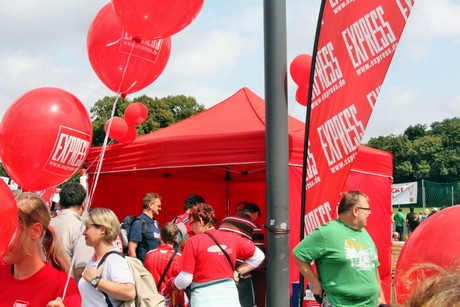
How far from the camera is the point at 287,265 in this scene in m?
4.29

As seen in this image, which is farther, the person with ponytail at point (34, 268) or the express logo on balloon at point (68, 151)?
the express logo on balloon at point (68, 151)

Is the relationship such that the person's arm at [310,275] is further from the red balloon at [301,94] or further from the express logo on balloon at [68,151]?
the red balloon at [301,94]

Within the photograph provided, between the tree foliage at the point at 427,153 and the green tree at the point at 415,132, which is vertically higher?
the green tree at the point at 415,132

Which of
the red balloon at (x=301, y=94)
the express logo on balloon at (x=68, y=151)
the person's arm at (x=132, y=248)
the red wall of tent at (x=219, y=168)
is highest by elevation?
the red balloon at (x=301, y=94)

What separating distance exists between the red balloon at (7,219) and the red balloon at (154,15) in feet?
5.75

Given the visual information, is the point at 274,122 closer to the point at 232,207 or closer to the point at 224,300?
the point at 224,300

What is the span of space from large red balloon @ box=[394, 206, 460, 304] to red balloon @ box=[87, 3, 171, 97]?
2622 mm

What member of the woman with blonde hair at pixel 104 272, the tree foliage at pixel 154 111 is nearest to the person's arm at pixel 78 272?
the woman with blonde hair at pixel 104 272

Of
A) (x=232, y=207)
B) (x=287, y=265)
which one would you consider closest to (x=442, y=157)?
(x=232, y=207)

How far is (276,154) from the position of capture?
4195 mm

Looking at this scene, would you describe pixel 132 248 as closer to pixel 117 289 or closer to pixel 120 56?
pixel 120 56

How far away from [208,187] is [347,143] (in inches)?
198

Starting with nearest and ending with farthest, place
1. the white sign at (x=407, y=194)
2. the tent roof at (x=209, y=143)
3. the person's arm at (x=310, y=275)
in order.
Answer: the person's arm at (x=310, y=275)
the tent roof at (x=209, y=143)
the white sign at (x=407, y=194)

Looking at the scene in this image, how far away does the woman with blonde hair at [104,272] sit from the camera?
3104 mm
